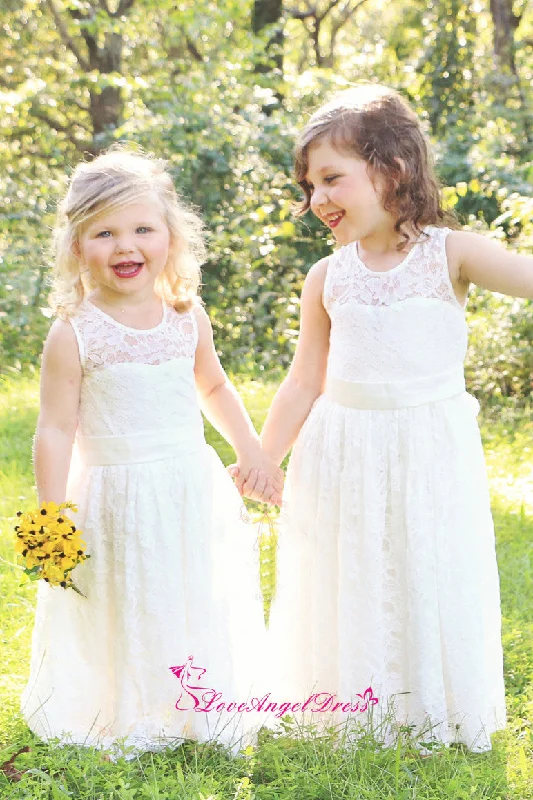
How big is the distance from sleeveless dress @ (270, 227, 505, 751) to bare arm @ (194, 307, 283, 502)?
0.18 metres

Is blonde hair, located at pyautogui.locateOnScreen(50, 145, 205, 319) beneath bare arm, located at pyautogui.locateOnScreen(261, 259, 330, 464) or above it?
above

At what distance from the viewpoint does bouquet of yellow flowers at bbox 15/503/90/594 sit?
2.26 m

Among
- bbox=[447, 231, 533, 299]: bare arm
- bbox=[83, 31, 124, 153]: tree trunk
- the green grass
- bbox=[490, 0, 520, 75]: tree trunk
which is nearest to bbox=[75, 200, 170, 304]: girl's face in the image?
bbox=[447, 231, 533, 299]: bare arm

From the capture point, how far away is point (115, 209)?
94.8 inches

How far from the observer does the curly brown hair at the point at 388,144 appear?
7.86ft

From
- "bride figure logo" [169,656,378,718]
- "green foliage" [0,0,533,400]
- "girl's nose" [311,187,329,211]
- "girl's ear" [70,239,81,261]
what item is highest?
"green foliage" [0,0,533,400]

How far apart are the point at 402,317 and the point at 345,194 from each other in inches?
13.6

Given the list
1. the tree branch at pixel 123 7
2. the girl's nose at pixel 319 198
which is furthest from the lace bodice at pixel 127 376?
the tree branch at pixel 123 7

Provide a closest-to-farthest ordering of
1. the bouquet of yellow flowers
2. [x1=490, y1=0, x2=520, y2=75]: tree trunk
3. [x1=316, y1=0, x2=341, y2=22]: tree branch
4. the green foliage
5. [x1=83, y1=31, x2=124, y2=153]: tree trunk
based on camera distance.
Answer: the bouquet of yellow flowers
the green foliage
[x1=490, y1=0, x2=520, y2=75]: tree trunk
[x1=83, y1=31, x2=124, y2=153]: tree trunk
[x1=316, y1=0, x2=341, y2=22]: tree branch

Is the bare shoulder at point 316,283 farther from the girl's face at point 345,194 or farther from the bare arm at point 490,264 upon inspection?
the bare arm at point 490,264

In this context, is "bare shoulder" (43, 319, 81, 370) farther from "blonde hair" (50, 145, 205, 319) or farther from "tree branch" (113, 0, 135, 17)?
"tree branch" (113, 0, 135, 17)

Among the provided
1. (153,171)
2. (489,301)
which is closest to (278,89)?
(489,301)

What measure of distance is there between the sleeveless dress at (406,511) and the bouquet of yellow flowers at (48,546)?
0.69m

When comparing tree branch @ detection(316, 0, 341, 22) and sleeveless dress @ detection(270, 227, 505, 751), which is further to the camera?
tree branch @ detection(316, 0, 341, 22)
